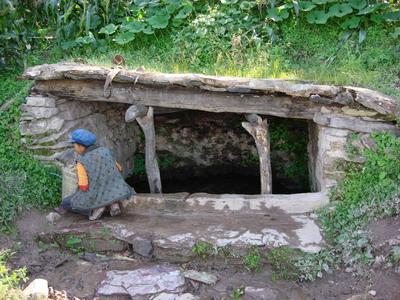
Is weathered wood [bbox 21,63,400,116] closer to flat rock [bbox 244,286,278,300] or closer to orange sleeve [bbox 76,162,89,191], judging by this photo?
orange sleeve [bbox 76,162,89,191]

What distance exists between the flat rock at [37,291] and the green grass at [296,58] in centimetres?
307

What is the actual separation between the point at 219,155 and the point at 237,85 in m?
3.04

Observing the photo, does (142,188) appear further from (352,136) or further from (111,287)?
(352,136)

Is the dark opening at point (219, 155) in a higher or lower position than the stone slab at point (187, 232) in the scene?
higher

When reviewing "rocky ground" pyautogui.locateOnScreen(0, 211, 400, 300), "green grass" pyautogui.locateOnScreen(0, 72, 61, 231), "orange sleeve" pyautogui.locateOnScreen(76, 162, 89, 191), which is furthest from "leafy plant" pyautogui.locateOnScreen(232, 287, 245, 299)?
"green grass" pyautogui.locateOnScreen(0, 72, 61, 231)

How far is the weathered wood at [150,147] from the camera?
6.41 meters

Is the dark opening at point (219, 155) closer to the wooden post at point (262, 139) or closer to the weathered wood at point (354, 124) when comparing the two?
the wooden post at point (262, 139)

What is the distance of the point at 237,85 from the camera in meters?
5.68

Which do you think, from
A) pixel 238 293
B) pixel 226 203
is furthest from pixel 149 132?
pixel 238 293

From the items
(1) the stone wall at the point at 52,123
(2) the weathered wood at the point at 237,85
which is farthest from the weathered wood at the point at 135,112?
(1) the stone wall at the point at 52,123

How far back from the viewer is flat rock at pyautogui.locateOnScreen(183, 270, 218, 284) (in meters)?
5.02

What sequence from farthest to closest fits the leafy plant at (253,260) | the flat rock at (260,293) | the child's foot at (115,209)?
the child's foot at (115,209), the leafy plant at (253,260), the flat rock at (260,293)

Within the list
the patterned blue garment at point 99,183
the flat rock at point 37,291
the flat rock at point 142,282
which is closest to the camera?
the flat rock at point 37,291

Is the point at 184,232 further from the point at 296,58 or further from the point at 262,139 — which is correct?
the point at 296,58
